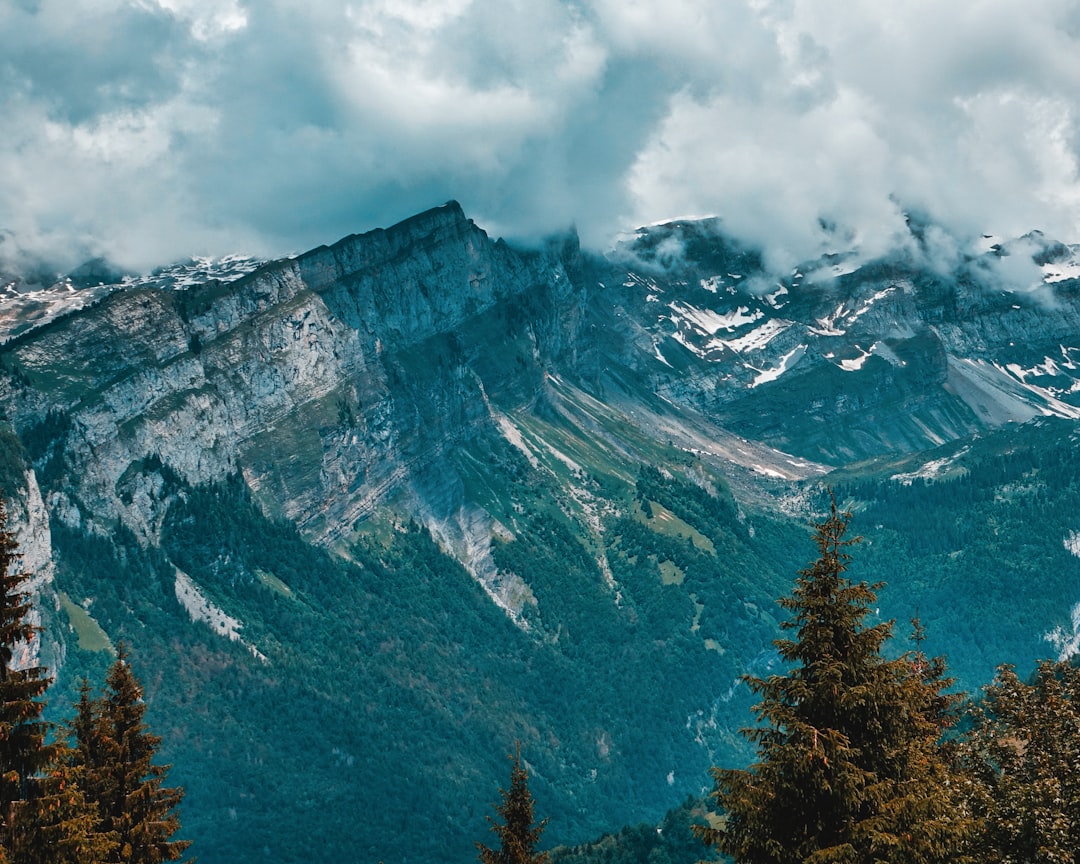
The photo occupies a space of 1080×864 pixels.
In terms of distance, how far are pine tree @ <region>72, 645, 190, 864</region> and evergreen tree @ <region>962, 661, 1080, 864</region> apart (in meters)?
30.9

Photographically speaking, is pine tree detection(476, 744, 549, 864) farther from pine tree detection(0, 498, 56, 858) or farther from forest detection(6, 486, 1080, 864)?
pine tree detection(0, 498, 56, 858)

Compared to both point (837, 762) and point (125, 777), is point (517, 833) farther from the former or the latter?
point (837, 762)

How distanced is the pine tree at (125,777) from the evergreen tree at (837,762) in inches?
980

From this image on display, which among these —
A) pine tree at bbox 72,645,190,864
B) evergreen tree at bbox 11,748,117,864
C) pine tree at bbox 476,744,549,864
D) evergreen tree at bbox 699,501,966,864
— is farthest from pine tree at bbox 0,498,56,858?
pine tree at bbox 476,744,549,864

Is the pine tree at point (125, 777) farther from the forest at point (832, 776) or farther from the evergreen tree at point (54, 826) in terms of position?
the evergreen tree at point (54, 826)

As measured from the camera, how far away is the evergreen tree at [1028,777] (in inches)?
1799

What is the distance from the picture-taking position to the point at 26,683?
48562mm

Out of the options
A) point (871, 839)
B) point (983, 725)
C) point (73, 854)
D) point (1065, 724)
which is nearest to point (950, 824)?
point (871, 839)

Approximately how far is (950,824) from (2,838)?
3083cm

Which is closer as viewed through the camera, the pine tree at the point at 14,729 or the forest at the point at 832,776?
the forest at the point at 832,776

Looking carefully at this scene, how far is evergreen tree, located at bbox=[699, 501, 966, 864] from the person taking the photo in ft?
140

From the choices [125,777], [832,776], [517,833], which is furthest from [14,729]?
[517,833]

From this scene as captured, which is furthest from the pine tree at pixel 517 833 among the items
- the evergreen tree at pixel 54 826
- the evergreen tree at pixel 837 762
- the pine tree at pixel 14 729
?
the pine tree at pixel 14 729

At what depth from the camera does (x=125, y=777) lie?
58.0m
